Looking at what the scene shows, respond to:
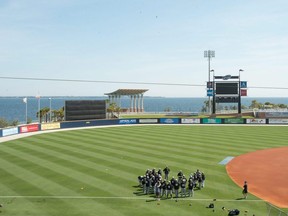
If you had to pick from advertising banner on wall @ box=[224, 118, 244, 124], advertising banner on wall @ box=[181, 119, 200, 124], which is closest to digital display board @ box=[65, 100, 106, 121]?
advertising banner on wall @ box=[181, 119, 200, 124]

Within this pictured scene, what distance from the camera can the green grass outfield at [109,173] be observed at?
19.3 m

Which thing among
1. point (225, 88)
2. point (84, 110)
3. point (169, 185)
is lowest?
point (169, 185)

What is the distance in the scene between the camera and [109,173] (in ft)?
89.2

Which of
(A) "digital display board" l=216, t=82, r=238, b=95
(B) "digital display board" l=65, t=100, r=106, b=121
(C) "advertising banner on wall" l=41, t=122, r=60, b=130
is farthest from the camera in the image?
(A) "digital display board" l=216, t=82, r=238, b=95

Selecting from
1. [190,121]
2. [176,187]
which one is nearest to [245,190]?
[176,187]

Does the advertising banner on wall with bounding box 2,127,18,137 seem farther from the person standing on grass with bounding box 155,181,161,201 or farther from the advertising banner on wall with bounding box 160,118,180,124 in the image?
the person standing on grass with bounding box 155,181,161,201

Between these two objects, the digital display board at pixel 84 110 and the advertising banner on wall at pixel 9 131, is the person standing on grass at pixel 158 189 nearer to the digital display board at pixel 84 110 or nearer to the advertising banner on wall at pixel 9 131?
the advertising banner on wall at pixel 9 131

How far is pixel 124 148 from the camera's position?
130 feet

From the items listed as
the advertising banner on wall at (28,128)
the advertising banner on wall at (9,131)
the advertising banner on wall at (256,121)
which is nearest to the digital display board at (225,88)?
the advertising banner on wall at (256,121)

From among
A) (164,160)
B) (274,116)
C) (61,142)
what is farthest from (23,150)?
(274,116)

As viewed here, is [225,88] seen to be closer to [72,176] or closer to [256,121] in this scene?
[256,121]

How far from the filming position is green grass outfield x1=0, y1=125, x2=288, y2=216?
19312mm

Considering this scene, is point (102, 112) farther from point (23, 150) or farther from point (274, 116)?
point (274, 116)

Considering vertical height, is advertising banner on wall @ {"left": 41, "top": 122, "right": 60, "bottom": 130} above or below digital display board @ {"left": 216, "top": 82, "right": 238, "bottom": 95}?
below
